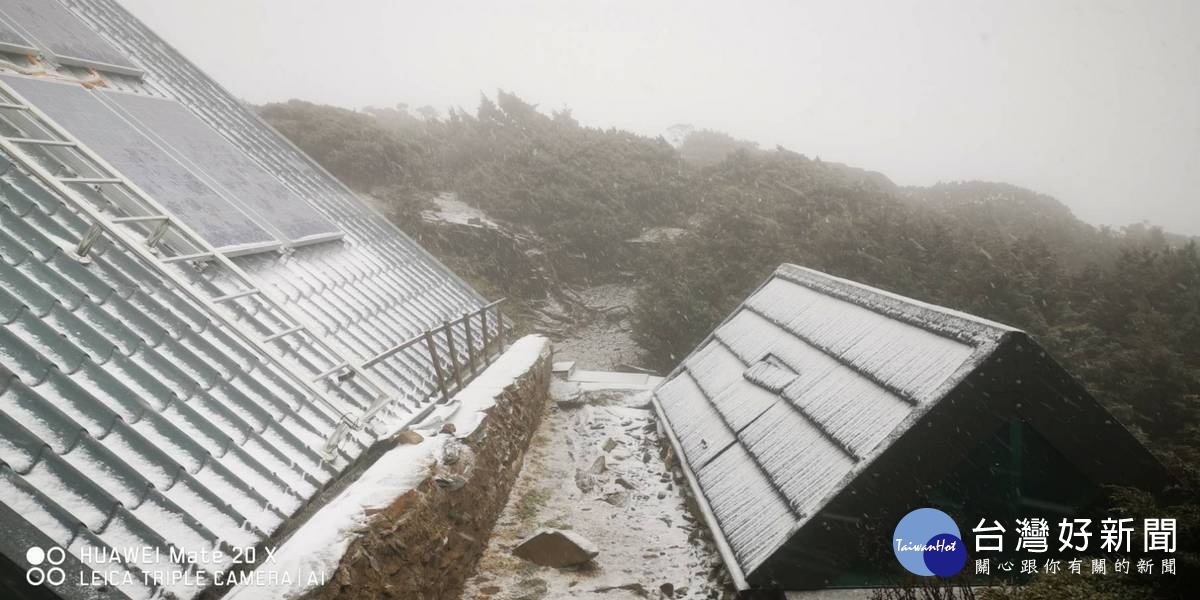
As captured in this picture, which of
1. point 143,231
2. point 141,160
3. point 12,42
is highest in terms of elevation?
point 12,42

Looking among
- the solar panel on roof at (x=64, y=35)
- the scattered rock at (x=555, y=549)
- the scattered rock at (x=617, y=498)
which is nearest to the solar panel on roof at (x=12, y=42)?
the solar panel on roof at (x=64, y=35)

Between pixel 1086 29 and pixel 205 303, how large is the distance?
145 m

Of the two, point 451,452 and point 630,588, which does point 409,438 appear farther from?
point 630,588

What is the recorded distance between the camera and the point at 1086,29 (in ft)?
325

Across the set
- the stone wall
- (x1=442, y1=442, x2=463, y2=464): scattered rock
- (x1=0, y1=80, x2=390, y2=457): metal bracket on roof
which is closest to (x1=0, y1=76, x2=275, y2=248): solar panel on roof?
(x1=0, y1=80, x2=390, y2=457): metal bracket on roof

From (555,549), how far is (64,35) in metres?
8.72

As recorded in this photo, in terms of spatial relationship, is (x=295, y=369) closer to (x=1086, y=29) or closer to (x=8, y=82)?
(x=8, y=82)

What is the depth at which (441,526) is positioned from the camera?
412 cm

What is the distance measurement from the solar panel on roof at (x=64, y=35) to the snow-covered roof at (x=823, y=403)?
871 centimetres

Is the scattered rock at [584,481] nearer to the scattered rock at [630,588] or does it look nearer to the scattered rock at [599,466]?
the scattered rock at [599,466]

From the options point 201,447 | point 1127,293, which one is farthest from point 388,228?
point 1127,293

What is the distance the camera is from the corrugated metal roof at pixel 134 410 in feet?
8.97

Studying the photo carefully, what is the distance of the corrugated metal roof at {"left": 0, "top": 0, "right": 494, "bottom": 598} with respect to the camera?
8.97ft

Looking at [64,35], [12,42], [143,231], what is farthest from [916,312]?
[64,35]
